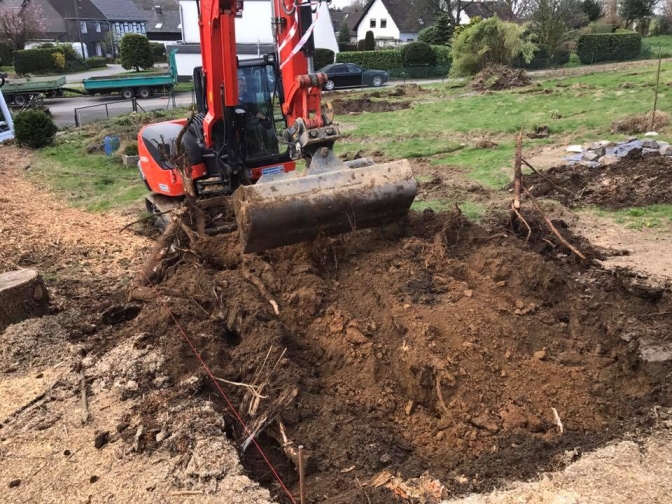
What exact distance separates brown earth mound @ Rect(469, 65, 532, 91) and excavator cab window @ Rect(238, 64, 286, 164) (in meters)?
19.2

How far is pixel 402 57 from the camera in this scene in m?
39.1

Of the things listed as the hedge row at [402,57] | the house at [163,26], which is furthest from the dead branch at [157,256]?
the house at [163,26]

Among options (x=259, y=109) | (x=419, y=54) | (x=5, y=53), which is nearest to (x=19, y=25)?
(x=5, y=53)

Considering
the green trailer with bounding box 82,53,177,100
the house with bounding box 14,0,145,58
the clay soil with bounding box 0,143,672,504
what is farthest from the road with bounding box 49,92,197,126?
the house with bounding box 14,0,145,58

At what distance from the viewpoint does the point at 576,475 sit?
3.73 meters

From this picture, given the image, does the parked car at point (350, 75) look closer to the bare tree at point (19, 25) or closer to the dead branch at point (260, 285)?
the dead branch at point (260, 285)

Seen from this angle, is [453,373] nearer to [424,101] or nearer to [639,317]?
[639,317]

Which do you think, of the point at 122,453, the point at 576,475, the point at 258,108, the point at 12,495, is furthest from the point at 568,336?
the point at 258,108

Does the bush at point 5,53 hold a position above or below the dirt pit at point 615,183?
above

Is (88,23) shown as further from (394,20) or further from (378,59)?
(378,59)

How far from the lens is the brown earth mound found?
84.7 feet

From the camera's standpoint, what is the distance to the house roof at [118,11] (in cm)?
6366

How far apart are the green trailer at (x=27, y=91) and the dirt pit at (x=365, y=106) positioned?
45.5 ft

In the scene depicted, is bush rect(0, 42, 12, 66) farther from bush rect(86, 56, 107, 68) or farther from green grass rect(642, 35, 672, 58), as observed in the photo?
green grass rect(642, 35, 672, 58)
